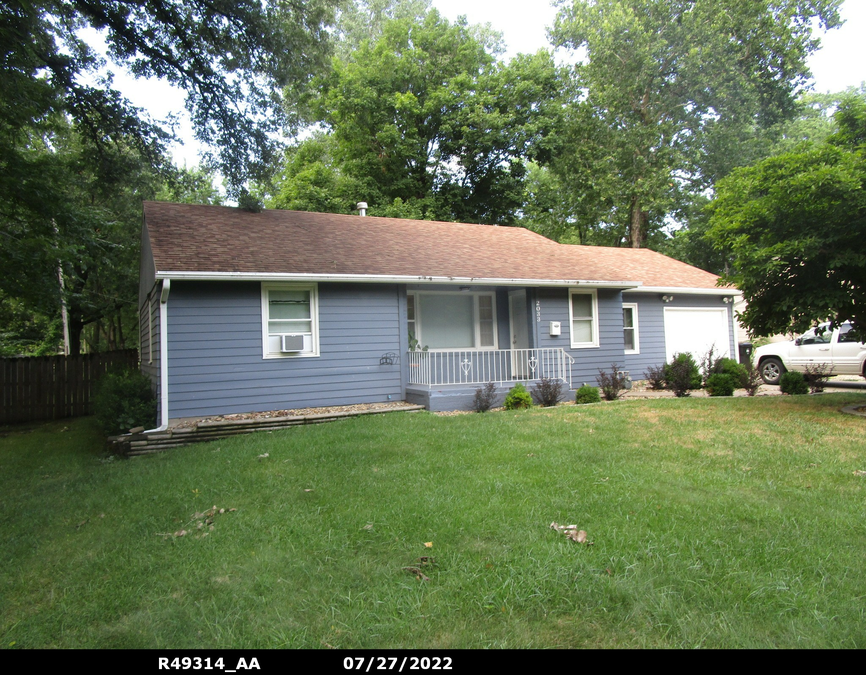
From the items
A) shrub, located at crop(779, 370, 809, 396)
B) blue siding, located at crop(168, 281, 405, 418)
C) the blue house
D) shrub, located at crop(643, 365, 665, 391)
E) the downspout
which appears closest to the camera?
the downspout

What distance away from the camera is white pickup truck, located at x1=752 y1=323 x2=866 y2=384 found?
12.7 metres

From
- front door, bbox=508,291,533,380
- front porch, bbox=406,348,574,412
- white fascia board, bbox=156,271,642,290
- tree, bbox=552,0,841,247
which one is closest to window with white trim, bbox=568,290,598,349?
white fascia board, bbox=156,271,642,290

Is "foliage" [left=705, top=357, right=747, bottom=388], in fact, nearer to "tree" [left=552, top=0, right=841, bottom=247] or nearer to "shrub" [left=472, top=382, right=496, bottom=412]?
"shrub" [left=472, top=382, right=496, bottom=412]

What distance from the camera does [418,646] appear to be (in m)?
2.37

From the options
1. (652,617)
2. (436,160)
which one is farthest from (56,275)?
(436,160)

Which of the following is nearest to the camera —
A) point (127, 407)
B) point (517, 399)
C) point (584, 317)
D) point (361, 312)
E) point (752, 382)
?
point (127, 407)

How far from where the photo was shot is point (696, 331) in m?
15.7

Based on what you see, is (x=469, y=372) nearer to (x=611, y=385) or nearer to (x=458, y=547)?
(x=611, y=385)

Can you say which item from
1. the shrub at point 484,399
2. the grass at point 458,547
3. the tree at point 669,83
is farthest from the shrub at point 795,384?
the tree at point 669,83

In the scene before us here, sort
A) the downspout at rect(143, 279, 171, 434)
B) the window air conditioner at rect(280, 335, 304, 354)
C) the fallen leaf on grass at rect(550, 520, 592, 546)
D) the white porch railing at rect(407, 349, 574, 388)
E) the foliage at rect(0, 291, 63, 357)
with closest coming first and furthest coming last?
1. the fallen leaf on grass at rect(550, 520, 592, 546)
2. the downspout at rect(143, 279, 171, 434)
3. the window air conditioner at rect(280, 335, 304, 354)
4. the white porch railing at rect(407, 349, 574, 388)
5. the foliage at rect(0, 291, 63, 357)

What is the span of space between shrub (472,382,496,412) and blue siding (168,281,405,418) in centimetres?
170

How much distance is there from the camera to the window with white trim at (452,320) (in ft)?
39.2

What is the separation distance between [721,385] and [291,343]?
31.2 ft

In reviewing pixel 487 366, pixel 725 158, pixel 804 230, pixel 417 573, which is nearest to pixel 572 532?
pixel 417 573
